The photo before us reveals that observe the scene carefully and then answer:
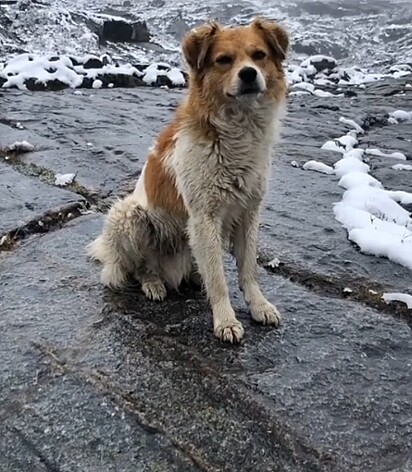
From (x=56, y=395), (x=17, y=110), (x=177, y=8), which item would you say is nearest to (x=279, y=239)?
(x=56, y=395)

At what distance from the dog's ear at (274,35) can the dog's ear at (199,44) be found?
289 millimetres

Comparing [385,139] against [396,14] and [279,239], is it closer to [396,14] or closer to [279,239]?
[279,239]

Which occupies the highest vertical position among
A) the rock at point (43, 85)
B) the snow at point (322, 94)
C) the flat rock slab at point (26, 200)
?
the flat rock slab at point (26, 200)

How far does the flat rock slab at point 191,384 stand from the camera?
3.05 metres

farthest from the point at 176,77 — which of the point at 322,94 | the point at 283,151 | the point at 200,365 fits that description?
the point at 200,365

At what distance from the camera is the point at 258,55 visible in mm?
4172

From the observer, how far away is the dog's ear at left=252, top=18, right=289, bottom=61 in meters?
4.30

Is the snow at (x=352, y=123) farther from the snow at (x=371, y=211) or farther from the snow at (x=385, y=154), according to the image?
the snow at (x=371, y=211)

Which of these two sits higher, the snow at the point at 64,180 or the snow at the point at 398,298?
the snow at the point at 398,298

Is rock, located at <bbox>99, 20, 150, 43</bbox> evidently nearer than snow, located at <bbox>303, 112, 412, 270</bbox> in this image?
No

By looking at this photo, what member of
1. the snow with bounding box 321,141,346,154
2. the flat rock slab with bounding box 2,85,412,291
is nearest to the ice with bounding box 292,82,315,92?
the flat rock slab with bounding box 2,85,412,291

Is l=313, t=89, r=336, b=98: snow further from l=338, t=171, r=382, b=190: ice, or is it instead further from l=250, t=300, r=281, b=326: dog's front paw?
l=250, t=300, r=281, b=326: dog's front paw

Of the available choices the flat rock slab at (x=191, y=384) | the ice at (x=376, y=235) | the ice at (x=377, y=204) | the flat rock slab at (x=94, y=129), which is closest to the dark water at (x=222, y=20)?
the flat rock slab at (x=94, y=129)

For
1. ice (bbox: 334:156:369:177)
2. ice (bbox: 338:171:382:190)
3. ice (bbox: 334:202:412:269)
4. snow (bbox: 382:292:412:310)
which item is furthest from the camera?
ice (bbox: 334:156:369:177)
